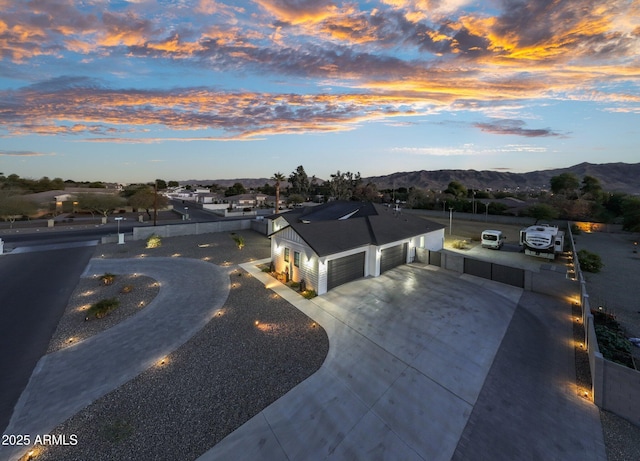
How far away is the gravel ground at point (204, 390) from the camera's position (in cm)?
690

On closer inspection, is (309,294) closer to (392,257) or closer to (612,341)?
(392,257)

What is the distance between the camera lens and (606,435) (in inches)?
288

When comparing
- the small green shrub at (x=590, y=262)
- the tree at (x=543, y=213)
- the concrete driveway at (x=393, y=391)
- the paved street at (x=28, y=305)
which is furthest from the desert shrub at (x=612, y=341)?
the tree at (x=543, y=213)

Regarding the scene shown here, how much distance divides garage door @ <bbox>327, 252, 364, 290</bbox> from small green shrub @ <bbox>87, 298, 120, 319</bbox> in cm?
1309

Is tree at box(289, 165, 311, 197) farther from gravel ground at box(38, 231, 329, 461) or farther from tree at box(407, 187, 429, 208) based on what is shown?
gravel ground at box(38, 231, 329, 461)

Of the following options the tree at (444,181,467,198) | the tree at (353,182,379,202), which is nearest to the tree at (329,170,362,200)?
the tree at (353,182,379,202)

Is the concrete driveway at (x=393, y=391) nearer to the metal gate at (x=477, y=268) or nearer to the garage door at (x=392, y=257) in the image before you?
the metal gate at (x=477, y=268)

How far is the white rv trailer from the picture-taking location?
78.0 ft

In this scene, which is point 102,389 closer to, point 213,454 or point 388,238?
point 213,454

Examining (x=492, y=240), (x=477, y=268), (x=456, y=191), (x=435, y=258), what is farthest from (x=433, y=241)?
(x=456, y=191)

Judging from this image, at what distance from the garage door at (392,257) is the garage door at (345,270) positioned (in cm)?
215

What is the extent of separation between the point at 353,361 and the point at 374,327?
281 centimetres

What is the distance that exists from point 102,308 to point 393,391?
1571 cm

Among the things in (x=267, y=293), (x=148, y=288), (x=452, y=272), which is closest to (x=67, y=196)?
(x=148, y=288)
